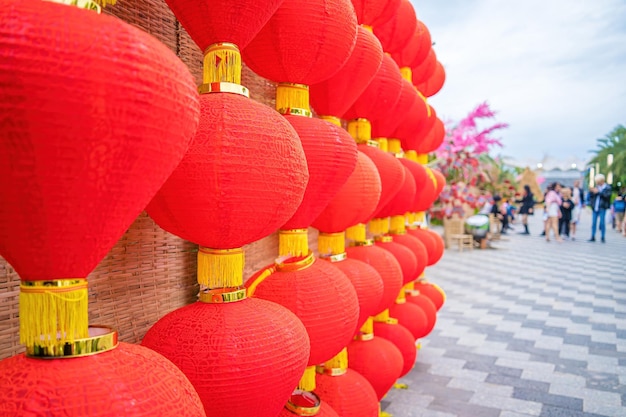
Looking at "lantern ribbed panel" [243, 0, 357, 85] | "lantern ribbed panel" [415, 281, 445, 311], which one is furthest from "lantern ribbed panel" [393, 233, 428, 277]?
"lantern ribbed panel" [243, 0, 357, 85]

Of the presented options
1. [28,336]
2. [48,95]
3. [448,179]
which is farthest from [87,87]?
[448,179]

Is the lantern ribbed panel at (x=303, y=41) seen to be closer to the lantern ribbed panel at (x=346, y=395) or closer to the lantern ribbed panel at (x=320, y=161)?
the lantern ribbed panel at (x=320, y=161)

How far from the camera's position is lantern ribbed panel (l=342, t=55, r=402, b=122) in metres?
1.13

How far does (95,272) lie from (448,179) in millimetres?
5638

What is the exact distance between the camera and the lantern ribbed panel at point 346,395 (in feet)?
3.18

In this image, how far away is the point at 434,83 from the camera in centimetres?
217

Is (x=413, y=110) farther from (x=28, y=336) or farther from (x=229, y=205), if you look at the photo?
(x=28, y=336)

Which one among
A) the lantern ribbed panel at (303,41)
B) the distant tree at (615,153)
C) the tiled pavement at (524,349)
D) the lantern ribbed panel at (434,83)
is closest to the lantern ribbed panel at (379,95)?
the lantern ribbed panel at (303,41)

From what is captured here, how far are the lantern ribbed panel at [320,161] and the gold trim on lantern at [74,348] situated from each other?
41cm

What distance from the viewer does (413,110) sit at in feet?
5.17

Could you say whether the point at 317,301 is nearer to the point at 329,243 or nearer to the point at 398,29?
the point at 329,243

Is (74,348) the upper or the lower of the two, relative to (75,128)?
lower

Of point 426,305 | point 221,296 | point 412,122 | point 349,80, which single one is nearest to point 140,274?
point 221,296

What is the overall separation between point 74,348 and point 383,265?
90 cm
